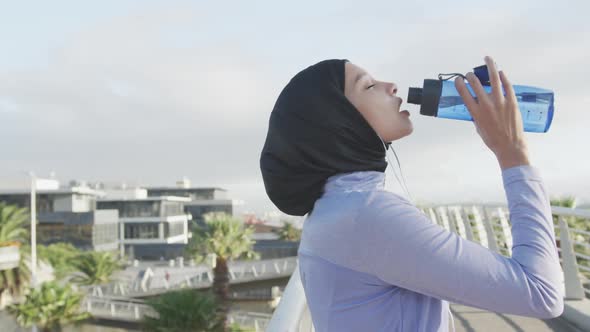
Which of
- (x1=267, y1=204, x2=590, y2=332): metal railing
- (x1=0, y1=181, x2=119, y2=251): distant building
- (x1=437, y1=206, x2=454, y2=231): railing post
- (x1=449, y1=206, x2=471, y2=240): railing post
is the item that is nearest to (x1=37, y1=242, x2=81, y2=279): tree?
(x1=0, y1=181, x2=119, y2=251): distant building

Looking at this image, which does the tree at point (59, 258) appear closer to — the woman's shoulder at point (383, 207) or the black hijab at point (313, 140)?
the black hijab at point (313, 140)

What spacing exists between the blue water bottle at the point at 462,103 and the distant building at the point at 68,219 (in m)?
61.2

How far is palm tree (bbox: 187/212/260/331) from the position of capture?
2991 centimetres

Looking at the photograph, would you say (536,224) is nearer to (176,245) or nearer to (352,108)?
(352,108)

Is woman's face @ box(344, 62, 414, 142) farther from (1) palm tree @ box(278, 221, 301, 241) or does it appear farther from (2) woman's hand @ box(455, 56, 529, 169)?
(1) palm tree @ box(278, 221, 301, 241)

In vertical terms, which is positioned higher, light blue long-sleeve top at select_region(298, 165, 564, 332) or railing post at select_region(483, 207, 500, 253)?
light blue long-sleeve top at select_region(298, 165, 564, 332)

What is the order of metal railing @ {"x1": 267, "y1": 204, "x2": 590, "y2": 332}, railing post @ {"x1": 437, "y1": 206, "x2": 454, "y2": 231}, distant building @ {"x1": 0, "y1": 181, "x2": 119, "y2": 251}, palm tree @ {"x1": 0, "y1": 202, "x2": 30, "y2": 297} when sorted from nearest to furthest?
metal railing @ {"x1": 267, "y1": 204, "x2": 590, "y2": 332} < railing post @ {"x1": 437, "y1": 206, "x2": 454, "y2": 231} < palm tree @ {"x1": 0, "y1": 202, "x2": 30, "y2": 297} < distant building @ {"x1": 0, "y1": 181, "x2": 119, "y2": 251}

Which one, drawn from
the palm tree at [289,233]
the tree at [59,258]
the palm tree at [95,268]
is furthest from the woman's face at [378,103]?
the palm tree at [289,233]

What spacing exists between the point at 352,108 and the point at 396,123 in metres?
0.11

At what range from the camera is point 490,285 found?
3.39 ft

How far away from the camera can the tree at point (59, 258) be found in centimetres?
4409

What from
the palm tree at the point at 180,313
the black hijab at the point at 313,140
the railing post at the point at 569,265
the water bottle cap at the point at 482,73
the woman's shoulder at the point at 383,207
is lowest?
Result: the palm tree at the point at 180,313

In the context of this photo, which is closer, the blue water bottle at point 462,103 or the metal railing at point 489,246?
the blue water bottle at point 462,103

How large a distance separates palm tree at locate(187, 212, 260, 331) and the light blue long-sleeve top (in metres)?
28.7
